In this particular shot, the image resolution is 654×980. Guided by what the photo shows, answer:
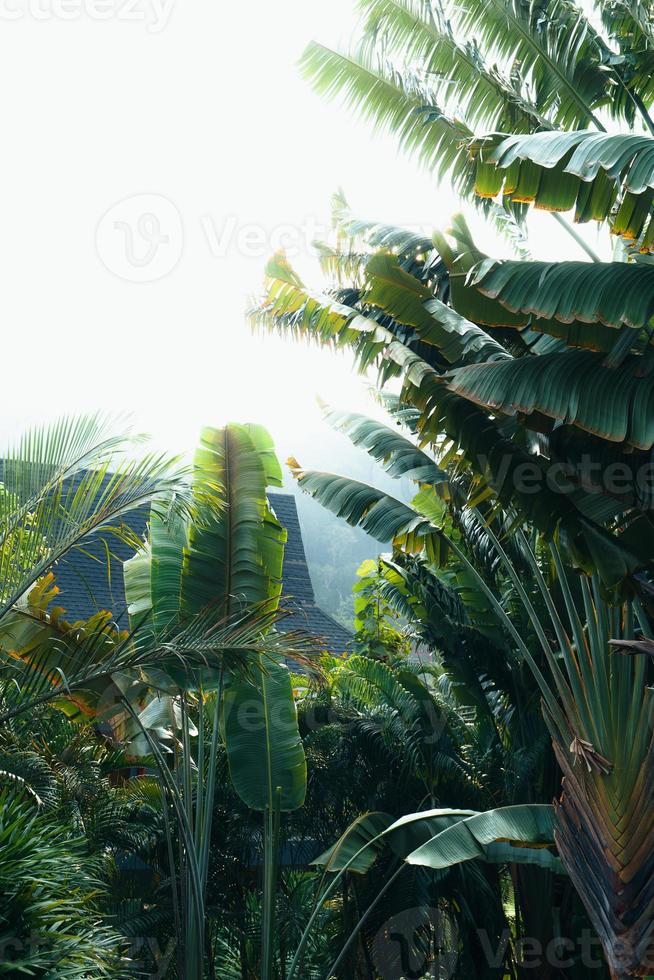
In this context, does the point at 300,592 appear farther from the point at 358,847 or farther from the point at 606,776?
the point at 606,776

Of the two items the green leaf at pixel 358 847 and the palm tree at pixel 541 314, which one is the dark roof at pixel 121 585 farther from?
the palm tree at pixel 541 314

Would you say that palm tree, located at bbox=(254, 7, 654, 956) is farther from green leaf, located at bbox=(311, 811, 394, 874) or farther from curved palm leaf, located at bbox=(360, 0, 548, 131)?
green leaf, located at bbox=(311, 811, 394, 874)

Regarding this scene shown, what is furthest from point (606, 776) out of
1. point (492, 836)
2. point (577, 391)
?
point (577, 391)

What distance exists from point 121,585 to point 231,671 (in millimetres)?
8096

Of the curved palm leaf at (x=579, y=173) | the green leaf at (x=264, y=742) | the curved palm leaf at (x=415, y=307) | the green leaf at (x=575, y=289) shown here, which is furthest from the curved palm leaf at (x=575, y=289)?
the green leaf at (x=264, y=742)

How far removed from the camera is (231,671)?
6504mm

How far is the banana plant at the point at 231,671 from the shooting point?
21.2ft

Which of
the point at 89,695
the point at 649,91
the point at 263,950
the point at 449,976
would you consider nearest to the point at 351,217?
the point at 649,91

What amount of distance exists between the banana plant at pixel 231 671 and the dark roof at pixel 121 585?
5.01m

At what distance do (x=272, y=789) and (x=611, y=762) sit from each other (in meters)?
2.70

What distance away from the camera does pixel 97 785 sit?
6.80m

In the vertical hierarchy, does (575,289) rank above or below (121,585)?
above

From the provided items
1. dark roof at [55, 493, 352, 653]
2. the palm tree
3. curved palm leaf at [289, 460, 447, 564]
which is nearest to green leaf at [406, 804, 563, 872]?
the palm tree

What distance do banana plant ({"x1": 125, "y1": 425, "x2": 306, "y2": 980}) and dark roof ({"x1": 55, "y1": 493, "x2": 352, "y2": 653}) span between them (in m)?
5.01
